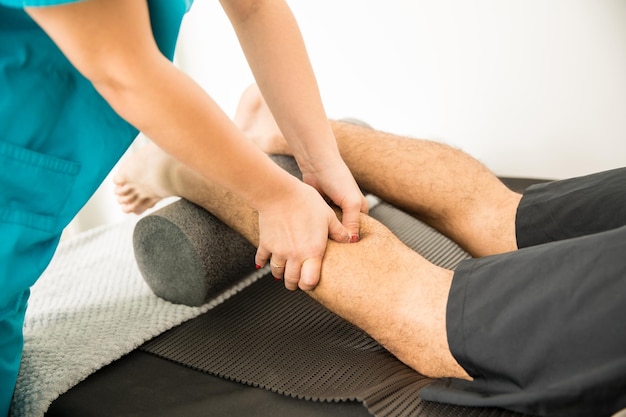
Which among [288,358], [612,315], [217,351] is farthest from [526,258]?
[217,351]

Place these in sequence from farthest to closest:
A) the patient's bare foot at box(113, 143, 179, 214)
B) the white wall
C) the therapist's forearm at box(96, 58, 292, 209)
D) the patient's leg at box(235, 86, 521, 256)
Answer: the white wall
the patient's bare foot at box(113, 143, 179, 214)
the patient's leg at box(235, 86, 521, 256)
the therapist's forearm at box(96, 58, 292, 209)

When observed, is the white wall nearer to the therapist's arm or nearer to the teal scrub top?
the therapist's arm

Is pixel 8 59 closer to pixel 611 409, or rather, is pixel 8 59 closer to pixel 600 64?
pixel 611 409

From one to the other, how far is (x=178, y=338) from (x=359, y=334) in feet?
1.16

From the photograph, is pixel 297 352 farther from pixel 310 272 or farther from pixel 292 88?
pixel 292 88

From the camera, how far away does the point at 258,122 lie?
1.44 m

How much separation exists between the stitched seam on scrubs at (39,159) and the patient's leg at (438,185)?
0.58m

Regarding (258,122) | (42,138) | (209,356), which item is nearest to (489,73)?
(258,122)

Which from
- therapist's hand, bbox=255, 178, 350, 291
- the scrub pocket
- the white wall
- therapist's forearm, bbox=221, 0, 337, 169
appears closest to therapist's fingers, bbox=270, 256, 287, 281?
therapist's hand, bbox=255, 178, 350, 291

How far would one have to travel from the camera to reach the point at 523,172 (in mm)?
1921

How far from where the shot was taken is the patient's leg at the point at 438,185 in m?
1.14

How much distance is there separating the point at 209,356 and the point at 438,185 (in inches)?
21.0

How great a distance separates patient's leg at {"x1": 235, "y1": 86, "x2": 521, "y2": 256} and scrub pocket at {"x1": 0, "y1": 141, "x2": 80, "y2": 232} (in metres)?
0.59

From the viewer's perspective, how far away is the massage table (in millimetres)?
944
